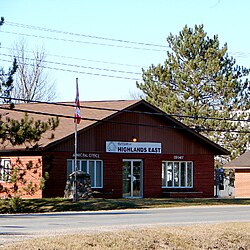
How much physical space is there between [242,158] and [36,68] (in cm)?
2112

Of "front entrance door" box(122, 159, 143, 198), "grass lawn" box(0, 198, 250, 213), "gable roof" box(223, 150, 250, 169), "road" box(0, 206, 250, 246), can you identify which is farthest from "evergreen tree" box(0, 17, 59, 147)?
"gable roof" box(223, 150, 250, 169)

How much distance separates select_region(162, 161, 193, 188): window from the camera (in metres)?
47.3

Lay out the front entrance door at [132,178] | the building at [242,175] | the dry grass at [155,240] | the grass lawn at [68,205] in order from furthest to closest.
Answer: the building at [242,175] < the front entrance door at [132,178] < the grass lawn at [68,205] < the dry grass at [155,240]

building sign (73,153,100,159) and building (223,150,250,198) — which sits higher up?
building sign (73,153,100,159)

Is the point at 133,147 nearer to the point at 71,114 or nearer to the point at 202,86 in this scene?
the point at 71,114

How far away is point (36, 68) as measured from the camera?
69.4 m

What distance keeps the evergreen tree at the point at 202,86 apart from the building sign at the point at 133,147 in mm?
20451

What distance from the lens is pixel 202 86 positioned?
2682 inches

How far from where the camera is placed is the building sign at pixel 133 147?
4403 cm

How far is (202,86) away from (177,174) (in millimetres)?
21633

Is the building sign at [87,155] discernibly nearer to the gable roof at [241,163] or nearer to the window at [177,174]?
the window at [177,174]

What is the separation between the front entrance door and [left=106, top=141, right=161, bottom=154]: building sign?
0.70 metres

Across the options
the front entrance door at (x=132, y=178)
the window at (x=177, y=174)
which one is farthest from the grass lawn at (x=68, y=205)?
the window at (x=177, y=174)

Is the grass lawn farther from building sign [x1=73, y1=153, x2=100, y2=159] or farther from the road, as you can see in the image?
building sign [x1=73, y1=153, x2=100, y2=159]
